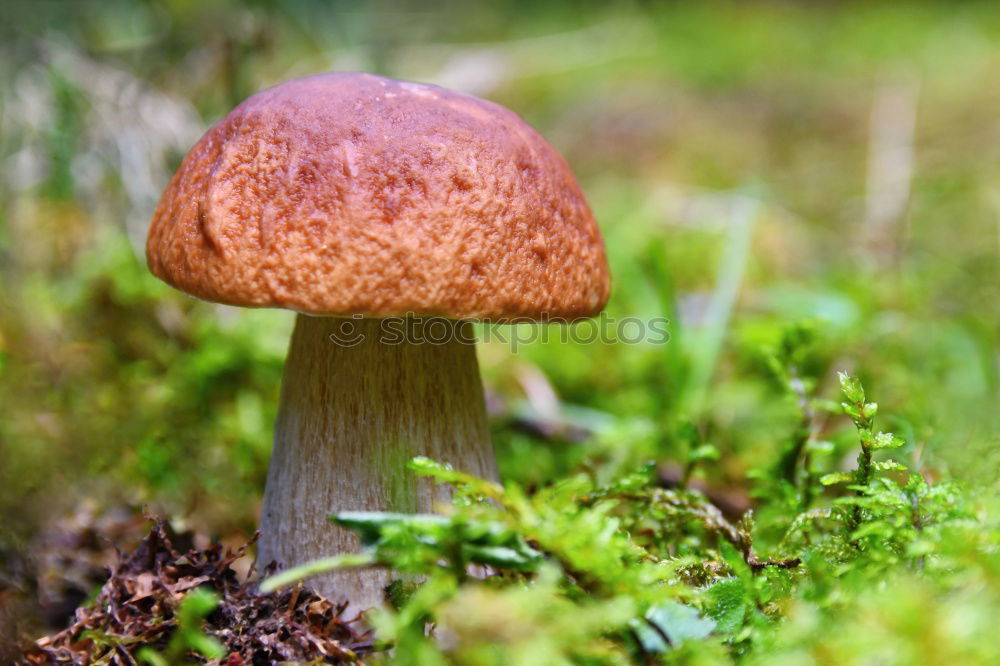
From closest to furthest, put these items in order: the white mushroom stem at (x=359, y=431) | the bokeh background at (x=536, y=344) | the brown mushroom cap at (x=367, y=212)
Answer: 1. the brown mushroom cap at (x=367, y=212)
2. the white mushroom stem at (x=359, y=431)
3. the bokeh background at (x=536, y=344)

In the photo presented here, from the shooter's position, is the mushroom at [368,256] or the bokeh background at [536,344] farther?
the bokeh background at [536,344]

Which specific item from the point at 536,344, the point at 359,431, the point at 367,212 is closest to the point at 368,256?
the point at 367,212

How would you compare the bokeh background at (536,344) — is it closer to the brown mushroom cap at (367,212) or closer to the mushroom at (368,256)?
the mushroom at (368,256)

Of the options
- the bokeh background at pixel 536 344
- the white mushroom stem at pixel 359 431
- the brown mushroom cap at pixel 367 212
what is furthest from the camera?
the bokeh background at pixel 536 344

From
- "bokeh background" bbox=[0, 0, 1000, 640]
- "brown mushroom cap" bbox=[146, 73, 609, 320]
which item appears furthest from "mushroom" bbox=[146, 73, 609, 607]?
"bokeh background" bbox=[0, 0, 1000, 640]

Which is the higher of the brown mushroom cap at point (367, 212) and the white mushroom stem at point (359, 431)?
the brown mushroom cap at point (367, 212)

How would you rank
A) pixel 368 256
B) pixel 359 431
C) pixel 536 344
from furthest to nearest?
pixel 536 344, pixel 359 431, pixel 368 256

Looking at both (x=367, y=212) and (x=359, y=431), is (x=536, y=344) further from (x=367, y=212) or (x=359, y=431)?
(x=367, y=212)

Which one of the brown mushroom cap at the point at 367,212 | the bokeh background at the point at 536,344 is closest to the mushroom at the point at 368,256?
the brown mushroom cap at the point at 367,212

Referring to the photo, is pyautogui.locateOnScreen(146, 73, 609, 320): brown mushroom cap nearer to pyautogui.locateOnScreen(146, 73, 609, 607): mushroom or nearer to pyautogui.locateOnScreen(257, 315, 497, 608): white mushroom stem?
pyautogui.locateOnScreen(146, 73, 609, 607): mushroom
